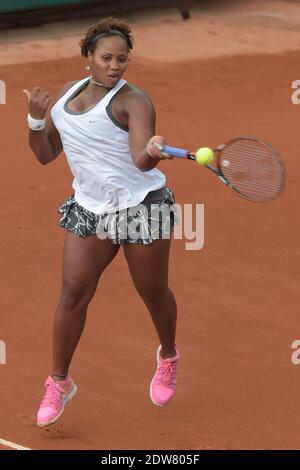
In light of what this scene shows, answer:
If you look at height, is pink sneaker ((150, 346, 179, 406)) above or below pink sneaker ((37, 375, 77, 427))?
above

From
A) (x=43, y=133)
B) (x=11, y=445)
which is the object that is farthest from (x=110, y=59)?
(x=11, y=445)

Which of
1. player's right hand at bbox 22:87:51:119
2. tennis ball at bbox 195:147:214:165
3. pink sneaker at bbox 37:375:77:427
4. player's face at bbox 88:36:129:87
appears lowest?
pink sneaker at bbox 37:375:77:427

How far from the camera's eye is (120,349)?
7723 millimetres

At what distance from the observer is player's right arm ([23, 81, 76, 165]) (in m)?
6.57

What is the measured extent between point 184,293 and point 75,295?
1968mm

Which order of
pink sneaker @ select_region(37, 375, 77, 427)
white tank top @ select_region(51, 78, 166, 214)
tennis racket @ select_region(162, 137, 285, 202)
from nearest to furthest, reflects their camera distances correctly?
tennis racket @ select_region(162, 137, 285, 202) → white tank top @ select_region(51, 78, 166, 214) → pink sneaker @ select_region(37, 375, 77, 427)

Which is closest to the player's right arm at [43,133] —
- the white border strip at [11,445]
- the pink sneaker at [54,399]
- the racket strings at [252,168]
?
the racket strings at [252,168]

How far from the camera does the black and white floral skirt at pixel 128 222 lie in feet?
21.5

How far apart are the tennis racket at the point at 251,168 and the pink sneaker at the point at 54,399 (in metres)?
1.40

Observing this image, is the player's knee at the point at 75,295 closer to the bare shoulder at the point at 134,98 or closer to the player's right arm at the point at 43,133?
the player's right arm at the point at 43,133

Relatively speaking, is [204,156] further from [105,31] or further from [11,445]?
[11,445]

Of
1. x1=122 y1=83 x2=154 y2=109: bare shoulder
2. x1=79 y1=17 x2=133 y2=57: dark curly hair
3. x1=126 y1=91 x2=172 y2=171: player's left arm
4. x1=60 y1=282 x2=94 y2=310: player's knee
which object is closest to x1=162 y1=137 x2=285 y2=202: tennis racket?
x1=126 y1=91 x2=172 y2=171: player's left arm

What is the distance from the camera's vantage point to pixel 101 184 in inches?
257

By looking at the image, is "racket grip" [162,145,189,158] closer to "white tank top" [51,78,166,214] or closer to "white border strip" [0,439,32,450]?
"white tank top" [51,78,166,214]
